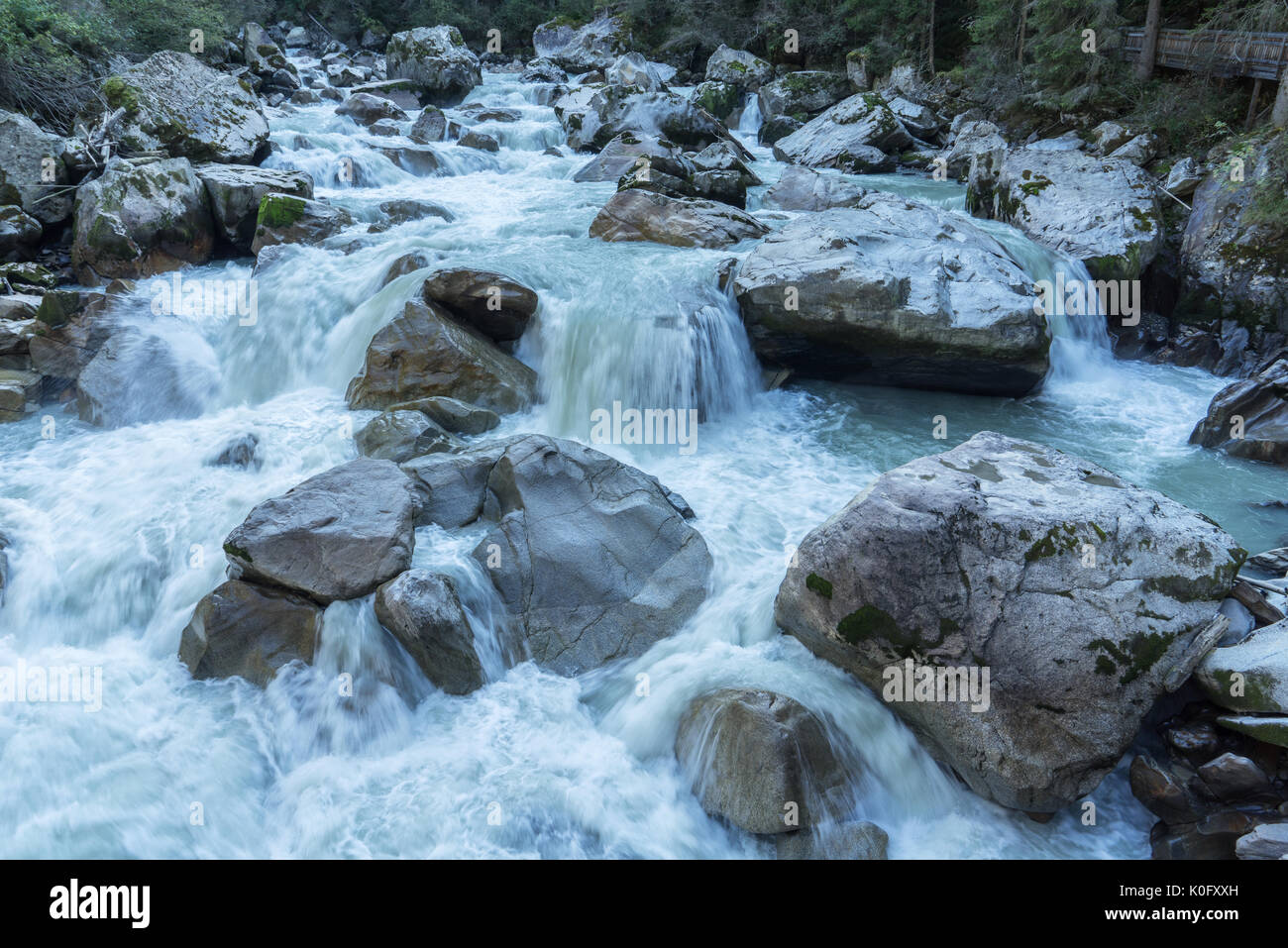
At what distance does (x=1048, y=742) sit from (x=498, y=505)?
181 inches

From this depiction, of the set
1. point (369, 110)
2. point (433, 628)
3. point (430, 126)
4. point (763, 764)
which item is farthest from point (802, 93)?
point (763, 764)

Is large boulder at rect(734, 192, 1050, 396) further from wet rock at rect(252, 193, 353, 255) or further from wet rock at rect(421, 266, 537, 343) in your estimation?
wet rock at rect(252, 193, 353, 255)

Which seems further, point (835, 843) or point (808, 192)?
point (808, 192)

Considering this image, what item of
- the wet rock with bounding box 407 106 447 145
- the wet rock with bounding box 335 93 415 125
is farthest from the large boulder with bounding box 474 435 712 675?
the wet rock with bounding box 335 93 415 125

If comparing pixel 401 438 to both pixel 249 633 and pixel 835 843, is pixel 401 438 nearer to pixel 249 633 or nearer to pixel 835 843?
pixel 249 633

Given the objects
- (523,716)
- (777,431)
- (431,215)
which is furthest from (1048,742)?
(431,215)

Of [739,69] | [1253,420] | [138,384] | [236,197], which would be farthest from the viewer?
[739,69]

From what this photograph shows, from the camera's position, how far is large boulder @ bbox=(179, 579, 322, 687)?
6.20 metres

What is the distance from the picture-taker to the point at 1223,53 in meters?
14.1

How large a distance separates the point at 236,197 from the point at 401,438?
802 cm

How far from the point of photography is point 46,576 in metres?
7.13

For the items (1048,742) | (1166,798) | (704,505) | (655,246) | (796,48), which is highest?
(796,48)
